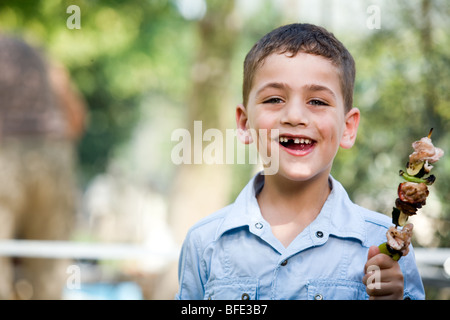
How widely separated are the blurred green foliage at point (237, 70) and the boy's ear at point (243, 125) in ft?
8.39

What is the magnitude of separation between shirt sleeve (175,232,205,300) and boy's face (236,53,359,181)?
1.15 feet

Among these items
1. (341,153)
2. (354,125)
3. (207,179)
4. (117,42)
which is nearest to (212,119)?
(207,179)

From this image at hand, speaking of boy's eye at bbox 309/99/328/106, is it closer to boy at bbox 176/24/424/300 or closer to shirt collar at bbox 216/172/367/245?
boy at bbox 176/24/424/300

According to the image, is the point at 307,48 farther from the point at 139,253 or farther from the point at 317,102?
the point at 139,253

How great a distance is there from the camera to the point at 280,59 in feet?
4.94

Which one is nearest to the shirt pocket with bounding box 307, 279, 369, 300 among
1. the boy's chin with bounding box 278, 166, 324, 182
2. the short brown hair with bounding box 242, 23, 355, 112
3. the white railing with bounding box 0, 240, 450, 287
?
the boy's chin with bounding box 278, 166, 324, 182

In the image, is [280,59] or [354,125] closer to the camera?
[280,59]

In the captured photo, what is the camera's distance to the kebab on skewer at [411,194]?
1.31 m

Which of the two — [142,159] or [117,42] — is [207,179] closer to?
[117,42]

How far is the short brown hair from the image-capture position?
4.95ft

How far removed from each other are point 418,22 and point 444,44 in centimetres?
30

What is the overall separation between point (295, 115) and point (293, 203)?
0.28 metres

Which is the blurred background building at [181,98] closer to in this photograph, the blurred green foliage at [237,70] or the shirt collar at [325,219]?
the blurred green foliage at [237,70]
